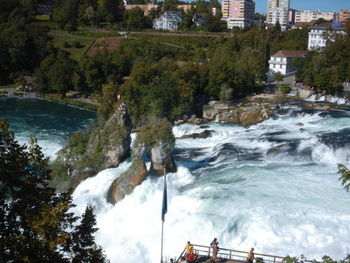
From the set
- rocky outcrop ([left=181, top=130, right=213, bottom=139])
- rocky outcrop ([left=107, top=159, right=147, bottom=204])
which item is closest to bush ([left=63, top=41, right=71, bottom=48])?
rocky outcrop ([left=181, top=130, right=213, bottom=139])

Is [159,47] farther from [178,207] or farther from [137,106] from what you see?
[178,207]

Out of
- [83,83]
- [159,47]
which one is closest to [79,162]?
[83,83]

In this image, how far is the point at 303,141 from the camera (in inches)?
1329

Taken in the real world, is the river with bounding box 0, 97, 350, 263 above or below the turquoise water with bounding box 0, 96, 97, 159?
above

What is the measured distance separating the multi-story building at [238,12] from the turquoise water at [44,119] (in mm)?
113587

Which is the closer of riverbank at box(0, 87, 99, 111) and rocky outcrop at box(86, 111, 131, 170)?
rocky outcrop at box(86, 111, 131, 170)

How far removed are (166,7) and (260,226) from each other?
5254 inches

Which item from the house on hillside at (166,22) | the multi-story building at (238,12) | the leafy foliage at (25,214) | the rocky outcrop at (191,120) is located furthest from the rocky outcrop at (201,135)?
the multi-story building at (238,12)

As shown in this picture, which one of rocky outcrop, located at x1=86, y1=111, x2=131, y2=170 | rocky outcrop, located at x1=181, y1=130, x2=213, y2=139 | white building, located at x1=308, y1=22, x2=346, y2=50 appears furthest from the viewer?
white building, located at x1=308, y1=22, x2=346, y2=50

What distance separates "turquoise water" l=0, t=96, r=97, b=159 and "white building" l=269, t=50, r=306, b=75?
33245mm

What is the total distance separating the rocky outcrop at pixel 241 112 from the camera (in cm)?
4459

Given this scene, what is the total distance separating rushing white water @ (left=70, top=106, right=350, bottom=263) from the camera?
804 inches

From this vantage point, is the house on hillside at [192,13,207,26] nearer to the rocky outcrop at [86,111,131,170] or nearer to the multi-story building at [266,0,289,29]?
the multi-story building at [266,0,289,29]

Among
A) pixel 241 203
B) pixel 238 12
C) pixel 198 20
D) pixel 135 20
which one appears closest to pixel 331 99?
pixel 241 203
